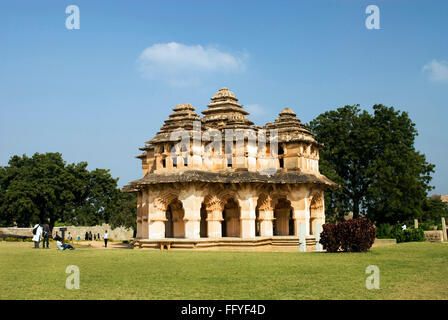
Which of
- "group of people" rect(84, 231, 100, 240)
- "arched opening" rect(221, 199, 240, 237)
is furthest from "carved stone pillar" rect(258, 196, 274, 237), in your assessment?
"group of people" rect(84, 231, 100, 240)

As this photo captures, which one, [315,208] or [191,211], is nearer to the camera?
[191,211]

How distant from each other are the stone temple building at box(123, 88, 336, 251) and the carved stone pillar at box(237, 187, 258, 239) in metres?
0.06

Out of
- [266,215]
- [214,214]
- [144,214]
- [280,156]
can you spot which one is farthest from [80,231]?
[280,156]

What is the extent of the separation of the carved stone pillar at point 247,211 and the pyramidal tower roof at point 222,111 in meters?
4.73

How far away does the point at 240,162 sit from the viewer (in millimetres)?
29422

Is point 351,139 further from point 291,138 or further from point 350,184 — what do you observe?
point 291,138

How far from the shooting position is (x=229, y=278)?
12703mm

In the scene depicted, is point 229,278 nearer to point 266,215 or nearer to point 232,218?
point 266,215

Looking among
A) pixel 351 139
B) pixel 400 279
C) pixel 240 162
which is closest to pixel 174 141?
pixel 240 162

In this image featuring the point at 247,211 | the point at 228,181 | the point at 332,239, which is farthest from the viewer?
the point at 247,211

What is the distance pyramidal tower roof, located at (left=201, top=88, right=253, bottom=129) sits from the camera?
32156 mm

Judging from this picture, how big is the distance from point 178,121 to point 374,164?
19833 mm
